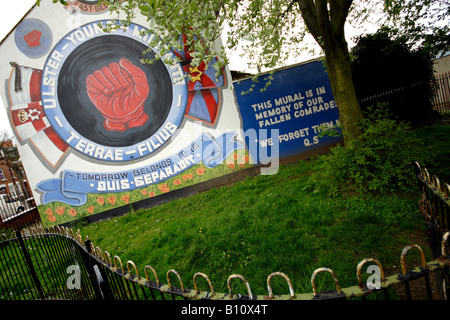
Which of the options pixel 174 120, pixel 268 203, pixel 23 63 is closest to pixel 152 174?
pixel 174 120

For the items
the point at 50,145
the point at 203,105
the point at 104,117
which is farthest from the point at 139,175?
the point at 203,105

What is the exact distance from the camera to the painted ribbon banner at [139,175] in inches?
312

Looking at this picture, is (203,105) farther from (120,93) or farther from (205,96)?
(120,93)

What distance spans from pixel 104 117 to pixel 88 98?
2.61ft

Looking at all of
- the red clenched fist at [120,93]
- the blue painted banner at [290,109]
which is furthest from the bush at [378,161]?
the red clenched fist at [120,93]

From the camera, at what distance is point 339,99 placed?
534 centimetres

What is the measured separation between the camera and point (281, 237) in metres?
3.73

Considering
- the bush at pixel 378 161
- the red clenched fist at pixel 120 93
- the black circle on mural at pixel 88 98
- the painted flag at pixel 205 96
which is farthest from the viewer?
the painted flag at pixel 205 96

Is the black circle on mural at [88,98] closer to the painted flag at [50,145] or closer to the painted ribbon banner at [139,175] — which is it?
the painted flag at [50,145]

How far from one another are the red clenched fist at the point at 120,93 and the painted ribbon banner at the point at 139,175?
1.66 meters

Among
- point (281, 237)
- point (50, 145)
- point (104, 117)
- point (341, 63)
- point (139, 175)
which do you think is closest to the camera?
point (281, 237)

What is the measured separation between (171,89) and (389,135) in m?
6.52

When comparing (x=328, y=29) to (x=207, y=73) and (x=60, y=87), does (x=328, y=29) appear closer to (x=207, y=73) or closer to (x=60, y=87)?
(x=207, y=73)

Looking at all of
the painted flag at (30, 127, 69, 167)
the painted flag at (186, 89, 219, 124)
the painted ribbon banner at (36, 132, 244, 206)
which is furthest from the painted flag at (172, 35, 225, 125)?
the painted flag at (30, 127, 69, 167)
